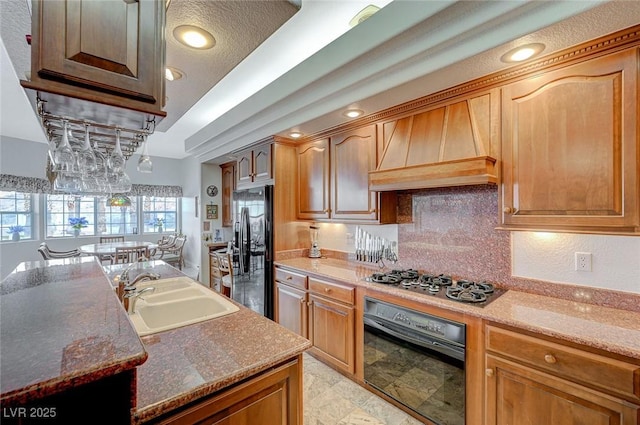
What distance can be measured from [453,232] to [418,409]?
1335mm

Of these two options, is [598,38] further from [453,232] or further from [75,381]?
[75,381]

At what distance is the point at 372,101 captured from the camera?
2.22 meters

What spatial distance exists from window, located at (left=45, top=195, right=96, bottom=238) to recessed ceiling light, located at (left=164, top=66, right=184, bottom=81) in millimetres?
5922

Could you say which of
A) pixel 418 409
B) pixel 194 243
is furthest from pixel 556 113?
pixel 194 243

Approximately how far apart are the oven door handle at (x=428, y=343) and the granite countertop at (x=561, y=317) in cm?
25

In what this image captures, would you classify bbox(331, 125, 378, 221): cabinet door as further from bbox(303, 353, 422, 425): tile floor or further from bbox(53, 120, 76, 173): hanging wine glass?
bbox(53, 120, 76, 173): hanging wine glass

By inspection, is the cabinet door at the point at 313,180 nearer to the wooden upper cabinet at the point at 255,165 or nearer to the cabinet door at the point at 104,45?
the wooden upper cabinet at the point at 255,165

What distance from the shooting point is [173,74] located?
201 centimetres

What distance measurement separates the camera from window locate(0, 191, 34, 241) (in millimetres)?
5352

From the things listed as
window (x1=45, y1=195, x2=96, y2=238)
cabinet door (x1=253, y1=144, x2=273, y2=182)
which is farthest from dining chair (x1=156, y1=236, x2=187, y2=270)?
cabinet door (x1=253, y1=144, x2=273, y2=182)

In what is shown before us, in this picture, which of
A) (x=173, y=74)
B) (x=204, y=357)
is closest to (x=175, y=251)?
(x=173, y=74)

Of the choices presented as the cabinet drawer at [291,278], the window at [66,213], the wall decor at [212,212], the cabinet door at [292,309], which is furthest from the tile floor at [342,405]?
the window at [66,213]

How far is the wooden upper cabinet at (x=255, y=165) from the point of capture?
3355mm

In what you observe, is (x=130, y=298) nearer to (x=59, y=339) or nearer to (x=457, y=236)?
(x=59, y=339)
